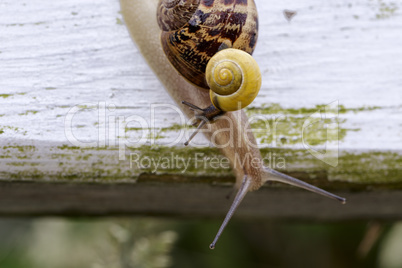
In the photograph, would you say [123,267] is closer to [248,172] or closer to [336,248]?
[248,172]

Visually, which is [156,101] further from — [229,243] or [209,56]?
[229,243]

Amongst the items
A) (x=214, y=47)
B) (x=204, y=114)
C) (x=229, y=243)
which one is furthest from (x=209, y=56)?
(x=229, y=243)

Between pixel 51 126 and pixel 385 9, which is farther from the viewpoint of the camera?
pixel 385 9

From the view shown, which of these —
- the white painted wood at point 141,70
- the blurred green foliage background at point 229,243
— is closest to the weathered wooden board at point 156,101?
the white painted wood at point 141,70

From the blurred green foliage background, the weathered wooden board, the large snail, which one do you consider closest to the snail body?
the large snail

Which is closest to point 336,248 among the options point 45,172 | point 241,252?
point 241,252

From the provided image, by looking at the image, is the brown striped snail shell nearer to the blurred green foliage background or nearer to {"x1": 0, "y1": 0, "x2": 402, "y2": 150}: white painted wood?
{"x1": 0, "y1": 0, "x2": 402, "y2": 150}: white painted wood

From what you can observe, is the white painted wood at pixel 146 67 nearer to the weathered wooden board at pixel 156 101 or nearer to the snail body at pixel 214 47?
the weathered wooden board at pixel 156 101
